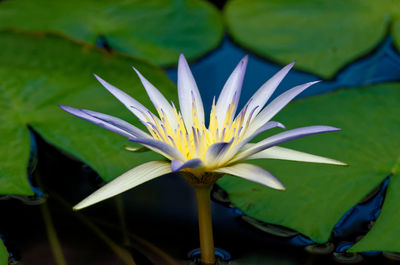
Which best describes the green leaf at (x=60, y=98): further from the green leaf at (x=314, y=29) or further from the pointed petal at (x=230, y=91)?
the green leaf at (x=314, y=29)

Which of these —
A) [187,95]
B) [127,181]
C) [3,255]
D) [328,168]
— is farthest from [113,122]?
[328,168]

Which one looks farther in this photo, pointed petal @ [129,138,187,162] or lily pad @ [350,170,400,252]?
lily pad @ [350,170,400,252]

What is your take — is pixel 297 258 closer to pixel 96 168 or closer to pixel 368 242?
pixel 368 242

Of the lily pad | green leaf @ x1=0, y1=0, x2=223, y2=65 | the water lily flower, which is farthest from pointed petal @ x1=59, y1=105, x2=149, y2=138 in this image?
green leaf @ x1=0, y1=0, x2=223, y2=65

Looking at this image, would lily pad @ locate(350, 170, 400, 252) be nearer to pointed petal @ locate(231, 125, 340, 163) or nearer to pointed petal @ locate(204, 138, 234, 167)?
pointed petal @ locate(231, 125, 340, 163)

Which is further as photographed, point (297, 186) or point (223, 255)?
point (297, 186)

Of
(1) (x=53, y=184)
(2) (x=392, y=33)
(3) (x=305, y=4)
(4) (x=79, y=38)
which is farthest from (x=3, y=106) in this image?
(2) (x=392, y=33)
